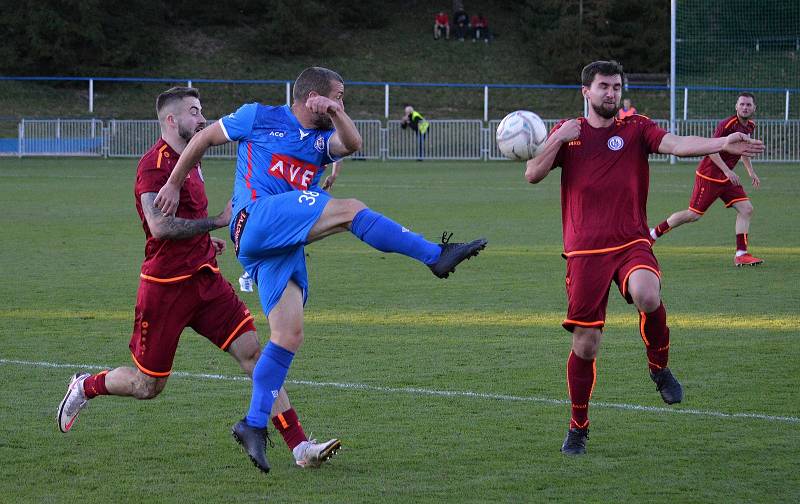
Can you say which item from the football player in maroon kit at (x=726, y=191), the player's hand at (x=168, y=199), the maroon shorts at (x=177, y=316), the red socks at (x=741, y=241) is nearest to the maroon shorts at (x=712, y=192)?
the football player in maroon kit at (x=726, y=191)

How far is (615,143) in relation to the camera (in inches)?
266

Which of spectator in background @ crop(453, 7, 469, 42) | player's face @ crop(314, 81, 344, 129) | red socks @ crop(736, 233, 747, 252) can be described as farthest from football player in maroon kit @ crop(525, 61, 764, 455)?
spectator in background @ crop(453, 7, 469, 42)

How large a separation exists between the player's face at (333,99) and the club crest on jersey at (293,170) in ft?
0.69

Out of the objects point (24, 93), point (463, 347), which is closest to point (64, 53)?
point (24, 93)

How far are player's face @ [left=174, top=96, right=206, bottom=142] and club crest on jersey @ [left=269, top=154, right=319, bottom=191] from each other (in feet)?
1.66

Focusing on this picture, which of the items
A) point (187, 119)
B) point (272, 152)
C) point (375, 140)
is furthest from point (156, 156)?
point (375, 140)

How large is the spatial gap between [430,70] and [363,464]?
54.2 m

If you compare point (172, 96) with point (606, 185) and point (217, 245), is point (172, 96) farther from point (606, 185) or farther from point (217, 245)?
point (606, 185)

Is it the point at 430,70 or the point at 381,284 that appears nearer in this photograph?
the point at 381,284

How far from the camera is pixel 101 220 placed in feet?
72.1

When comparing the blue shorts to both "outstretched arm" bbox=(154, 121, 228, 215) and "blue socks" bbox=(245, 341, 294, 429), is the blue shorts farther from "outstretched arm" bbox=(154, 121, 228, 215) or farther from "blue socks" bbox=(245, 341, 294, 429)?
"outstretched arm" bbox=(154, 121, 228, 215)

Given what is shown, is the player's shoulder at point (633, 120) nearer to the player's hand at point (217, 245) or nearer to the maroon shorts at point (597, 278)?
the maroon shorts at point (597, 278)

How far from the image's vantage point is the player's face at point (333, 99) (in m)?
6.20

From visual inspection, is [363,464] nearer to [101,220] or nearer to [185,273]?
[185,273]
